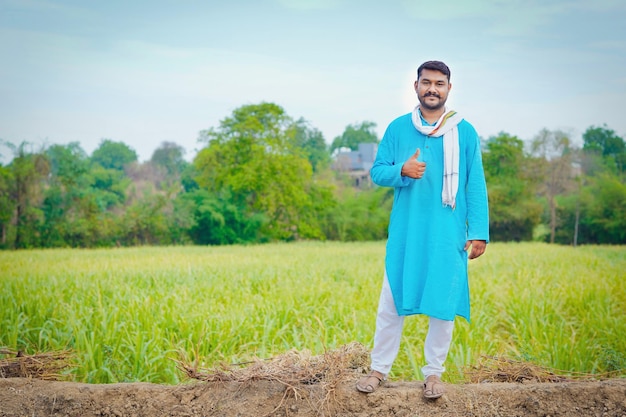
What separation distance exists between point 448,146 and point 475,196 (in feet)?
0.93

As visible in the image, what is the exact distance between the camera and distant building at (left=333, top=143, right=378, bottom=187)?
94.3 ft

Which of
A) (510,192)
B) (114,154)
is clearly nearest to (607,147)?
(510,192)

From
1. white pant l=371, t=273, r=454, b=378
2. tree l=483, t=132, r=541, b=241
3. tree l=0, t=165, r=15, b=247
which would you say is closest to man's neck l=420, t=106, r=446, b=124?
white pant l=371, t=273, r=454, b=378

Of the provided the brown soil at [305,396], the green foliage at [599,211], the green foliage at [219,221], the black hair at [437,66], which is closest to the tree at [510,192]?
the green foliage at [599,211]

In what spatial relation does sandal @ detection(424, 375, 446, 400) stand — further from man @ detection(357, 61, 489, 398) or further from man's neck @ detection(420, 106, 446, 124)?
man's neck @ detection(420, 106, 446, 124)

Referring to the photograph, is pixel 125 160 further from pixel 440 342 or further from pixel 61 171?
pixel 440 342

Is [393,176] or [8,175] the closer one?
[393,176]

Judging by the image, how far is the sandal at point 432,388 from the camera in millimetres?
2829

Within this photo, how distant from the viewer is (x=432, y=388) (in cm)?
284

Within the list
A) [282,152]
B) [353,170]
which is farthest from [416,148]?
[353,170]

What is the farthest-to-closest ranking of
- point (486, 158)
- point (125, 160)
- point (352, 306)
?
point (125, 160)
point (486, 158)
point (352, 306)

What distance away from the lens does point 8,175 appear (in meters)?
16.9

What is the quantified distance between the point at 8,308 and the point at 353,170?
24.4 meters

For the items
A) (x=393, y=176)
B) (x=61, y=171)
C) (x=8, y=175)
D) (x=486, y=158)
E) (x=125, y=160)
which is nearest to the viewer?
(x=393, y=176)
